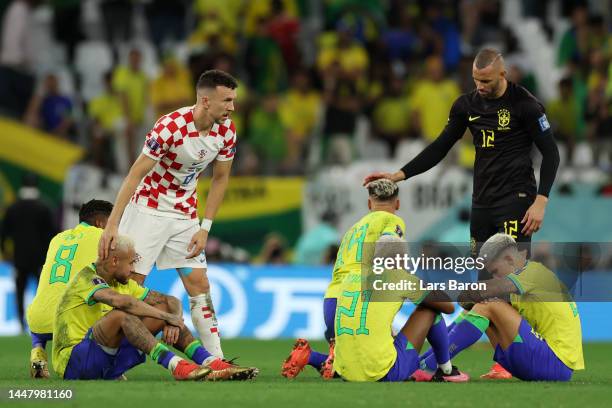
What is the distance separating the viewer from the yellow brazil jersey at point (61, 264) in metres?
10.2

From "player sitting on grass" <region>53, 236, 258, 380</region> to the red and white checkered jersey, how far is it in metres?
0.84

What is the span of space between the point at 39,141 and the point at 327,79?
4132 mm

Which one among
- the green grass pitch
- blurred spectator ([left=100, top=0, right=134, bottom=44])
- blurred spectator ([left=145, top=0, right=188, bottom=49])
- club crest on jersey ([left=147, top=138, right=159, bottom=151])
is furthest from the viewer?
blurred spectator ([left=145, top=0, right=188, bottom=49])

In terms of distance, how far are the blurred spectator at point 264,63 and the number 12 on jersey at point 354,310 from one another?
11.4m

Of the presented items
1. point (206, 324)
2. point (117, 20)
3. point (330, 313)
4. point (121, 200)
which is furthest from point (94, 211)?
point (117, 20)

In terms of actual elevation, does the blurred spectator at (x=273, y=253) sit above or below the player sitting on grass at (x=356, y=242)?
above

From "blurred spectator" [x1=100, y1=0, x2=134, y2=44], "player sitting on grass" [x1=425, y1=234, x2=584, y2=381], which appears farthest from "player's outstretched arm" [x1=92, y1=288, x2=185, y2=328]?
"blurred spectator" [x1=100, y1=0, x2=134, y2=44]

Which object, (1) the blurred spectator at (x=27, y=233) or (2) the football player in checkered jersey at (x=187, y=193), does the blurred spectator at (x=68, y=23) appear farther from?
(2) the football player in checkered jersey at (x=187, y=193)

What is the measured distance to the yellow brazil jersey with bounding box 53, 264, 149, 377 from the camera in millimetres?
9367

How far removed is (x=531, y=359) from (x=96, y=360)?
2911 millimetres

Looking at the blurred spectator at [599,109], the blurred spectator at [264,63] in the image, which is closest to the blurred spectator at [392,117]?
the blurred spectator at [264,63]

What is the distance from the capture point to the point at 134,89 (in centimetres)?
1980

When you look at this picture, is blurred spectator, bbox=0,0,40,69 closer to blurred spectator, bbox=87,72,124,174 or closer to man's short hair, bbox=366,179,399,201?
blurred spectator, bbox=87,72,124,174

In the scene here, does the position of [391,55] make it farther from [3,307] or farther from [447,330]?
[447,330]
